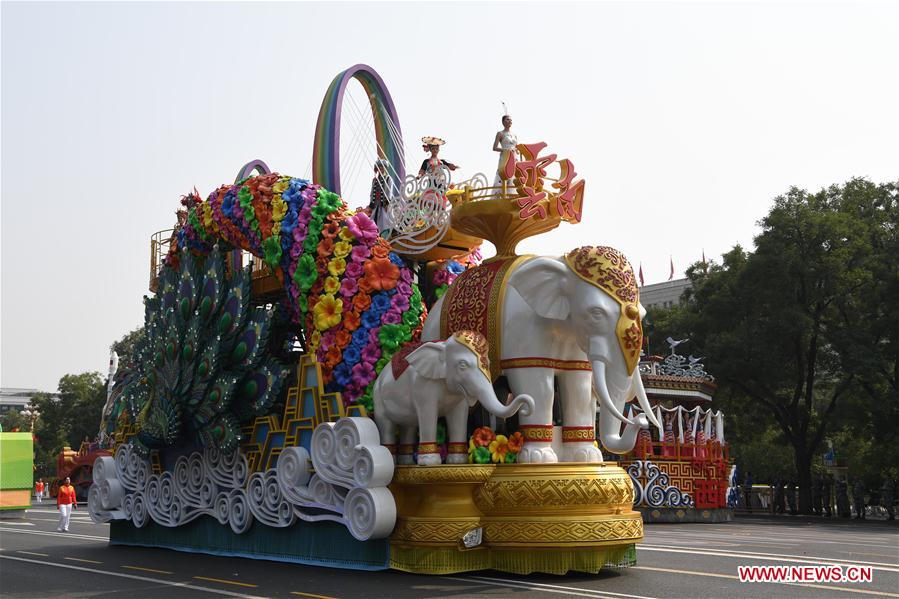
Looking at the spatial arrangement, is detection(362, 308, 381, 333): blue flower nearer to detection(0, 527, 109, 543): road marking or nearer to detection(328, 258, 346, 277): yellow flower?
detection(328, 258, 346, 277): yellow flower

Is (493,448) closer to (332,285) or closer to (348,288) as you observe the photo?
(348,288)

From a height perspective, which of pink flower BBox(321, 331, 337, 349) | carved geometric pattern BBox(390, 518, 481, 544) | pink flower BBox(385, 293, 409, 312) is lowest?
carved geometric pattern BBox(390, 518, 481, 544)

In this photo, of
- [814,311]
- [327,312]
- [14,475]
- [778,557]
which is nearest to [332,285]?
[327,312]

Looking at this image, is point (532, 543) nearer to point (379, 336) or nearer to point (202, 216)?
point (379, 336)

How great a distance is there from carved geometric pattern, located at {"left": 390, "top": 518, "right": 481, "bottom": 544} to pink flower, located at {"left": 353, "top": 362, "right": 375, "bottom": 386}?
75.4 inches

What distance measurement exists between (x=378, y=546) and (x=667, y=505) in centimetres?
1293

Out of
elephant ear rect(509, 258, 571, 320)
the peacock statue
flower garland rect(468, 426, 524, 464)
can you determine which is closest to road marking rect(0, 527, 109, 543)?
the peacock statue

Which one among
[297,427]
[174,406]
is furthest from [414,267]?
[174,406]

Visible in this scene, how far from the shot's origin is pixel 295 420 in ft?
40.7

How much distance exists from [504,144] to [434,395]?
10.8ft

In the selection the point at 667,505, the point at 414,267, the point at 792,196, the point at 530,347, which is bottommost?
the point at 667,505

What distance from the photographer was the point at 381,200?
46.9 ft

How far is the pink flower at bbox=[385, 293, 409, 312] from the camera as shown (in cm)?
1237

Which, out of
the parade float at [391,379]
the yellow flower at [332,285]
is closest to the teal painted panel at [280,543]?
the parade float at [391,379]
